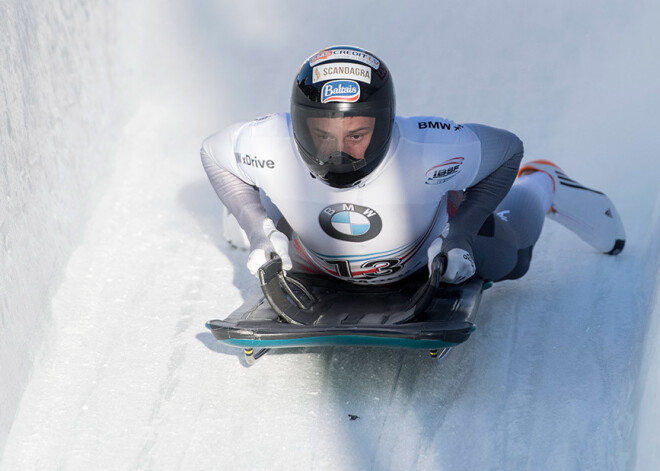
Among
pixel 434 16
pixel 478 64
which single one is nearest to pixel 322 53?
pixel 478 64

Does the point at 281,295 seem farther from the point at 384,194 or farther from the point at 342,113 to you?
the point at 342,113

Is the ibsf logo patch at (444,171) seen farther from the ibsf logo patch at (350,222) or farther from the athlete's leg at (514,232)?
the athlete's leg at (514,232)

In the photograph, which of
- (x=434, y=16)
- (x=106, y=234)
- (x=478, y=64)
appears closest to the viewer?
(x=106, y=234)

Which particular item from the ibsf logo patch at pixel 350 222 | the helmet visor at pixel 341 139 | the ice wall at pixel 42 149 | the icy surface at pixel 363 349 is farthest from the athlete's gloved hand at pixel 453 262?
the ice wall at pixel 42 149

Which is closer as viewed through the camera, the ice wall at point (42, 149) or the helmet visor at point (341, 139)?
the helmet visor at point (341, 139)

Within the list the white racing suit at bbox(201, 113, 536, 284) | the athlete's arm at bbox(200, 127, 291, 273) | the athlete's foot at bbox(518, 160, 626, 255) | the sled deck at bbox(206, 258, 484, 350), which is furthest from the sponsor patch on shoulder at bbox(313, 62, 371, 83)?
the athlete's foot at bbox(518, 160, 626, 255)

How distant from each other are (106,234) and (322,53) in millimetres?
1820

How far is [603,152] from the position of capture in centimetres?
504

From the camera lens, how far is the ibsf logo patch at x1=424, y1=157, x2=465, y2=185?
10.2 ft

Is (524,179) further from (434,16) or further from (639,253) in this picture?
(434,16)

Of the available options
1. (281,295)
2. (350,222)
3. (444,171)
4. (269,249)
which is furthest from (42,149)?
(444,171)

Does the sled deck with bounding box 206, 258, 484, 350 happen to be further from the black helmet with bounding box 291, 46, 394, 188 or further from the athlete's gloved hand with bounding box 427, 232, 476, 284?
the black helmet with bounding box 291, 46, 394, 188

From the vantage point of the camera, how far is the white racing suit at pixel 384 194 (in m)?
3.10

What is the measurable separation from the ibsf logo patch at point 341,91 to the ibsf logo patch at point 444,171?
1.45ft
